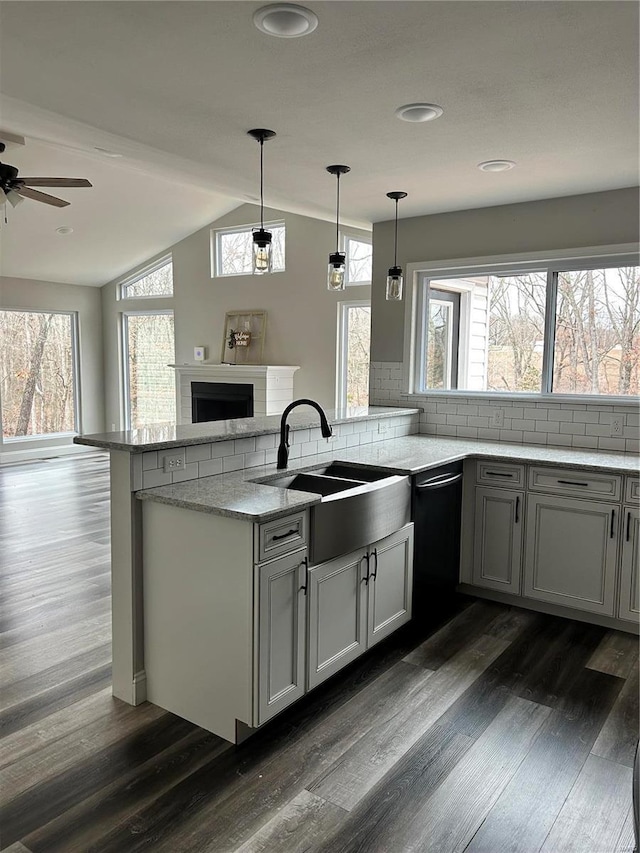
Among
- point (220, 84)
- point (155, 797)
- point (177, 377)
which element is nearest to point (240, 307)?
point (177, 377)

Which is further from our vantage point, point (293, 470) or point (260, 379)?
point (260, 379)

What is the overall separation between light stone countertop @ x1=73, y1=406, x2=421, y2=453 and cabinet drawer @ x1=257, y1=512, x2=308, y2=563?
620mm

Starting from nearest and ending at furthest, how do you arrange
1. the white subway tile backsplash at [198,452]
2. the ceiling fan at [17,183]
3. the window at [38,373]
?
the white subway tile backsplash at [198,452]
the ceiling fan at [17,183]
the window at [38,373]

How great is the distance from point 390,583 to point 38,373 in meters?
6.95

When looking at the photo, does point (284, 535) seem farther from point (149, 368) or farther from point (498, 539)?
point (149, 368)

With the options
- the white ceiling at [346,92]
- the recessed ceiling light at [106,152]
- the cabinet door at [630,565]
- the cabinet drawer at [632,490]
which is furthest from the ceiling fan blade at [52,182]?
the cabinet door at [630,565]

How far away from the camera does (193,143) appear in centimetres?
307

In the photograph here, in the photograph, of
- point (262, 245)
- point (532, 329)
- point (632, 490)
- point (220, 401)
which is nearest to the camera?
point (262, 245)

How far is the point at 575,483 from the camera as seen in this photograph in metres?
3.42

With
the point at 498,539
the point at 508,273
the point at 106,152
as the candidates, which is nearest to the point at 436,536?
the point at 498,539

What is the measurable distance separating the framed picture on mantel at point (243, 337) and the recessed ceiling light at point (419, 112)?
16.6 feet

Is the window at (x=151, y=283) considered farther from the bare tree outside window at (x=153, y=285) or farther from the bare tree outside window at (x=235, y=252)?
the bare tree outside window at (x=235, y=252)

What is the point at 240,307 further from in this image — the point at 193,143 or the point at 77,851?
the point at 77,851

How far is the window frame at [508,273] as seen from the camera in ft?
12.6
